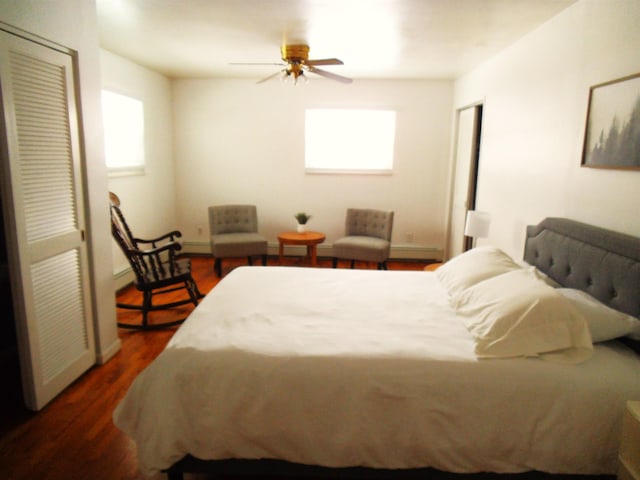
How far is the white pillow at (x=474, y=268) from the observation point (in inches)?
90.9

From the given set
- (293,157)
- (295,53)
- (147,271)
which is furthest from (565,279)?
(293,157)

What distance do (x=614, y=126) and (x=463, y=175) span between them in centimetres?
274

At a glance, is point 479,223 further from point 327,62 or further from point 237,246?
point 237,246

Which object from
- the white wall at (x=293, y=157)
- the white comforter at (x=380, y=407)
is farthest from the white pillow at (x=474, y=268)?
the white wall at (x=293, y=157)

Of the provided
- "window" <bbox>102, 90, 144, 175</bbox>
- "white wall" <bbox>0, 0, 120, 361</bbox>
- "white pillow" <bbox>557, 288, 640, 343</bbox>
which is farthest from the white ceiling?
"white pillow" <bbox>557, 288, 640, 343</bbox>

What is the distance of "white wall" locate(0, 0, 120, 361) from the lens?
2285 millimetres

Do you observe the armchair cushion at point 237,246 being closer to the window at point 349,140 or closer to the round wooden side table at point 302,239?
the round wooden side table at point 302,239

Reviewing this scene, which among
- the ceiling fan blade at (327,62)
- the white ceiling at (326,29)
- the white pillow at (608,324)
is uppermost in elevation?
the white ceiling at (326,29)

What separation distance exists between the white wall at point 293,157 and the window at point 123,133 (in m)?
0.95

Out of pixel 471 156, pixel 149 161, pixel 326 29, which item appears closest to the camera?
pixel 326 29

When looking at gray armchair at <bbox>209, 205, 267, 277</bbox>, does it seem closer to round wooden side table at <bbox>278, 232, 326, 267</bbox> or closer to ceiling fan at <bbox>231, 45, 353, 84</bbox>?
round wooden side table at <bbox>278, 232, 326, 267</bbox>

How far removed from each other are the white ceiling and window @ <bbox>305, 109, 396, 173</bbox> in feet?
3.25

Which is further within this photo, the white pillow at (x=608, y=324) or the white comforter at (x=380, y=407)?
the white pillow at (x=608, y=324)

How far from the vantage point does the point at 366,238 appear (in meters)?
5.05
